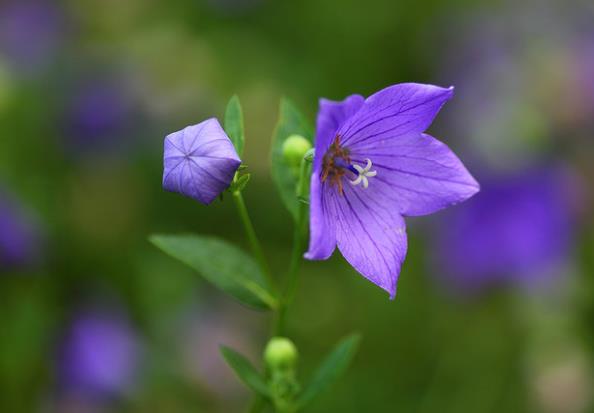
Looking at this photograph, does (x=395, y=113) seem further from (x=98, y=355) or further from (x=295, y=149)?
(x=98, y=355)

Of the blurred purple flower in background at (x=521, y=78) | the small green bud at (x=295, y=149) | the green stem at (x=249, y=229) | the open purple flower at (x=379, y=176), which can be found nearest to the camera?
the open purple flower at (x=379, y=176)

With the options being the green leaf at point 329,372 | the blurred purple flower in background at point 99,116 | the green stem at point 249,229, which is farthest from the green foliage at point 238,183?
the blurred purple flower in background at point 99,116

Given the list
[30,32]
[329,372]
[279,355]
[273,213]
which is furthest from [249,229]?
[30,32]

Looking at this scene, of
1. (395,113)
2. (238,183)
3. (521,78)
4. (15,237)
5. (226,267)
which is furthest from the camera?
(521,78)

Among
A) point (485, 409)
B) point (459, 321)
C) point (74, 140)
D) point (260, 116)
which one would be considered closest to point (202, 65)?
point (260, 116)

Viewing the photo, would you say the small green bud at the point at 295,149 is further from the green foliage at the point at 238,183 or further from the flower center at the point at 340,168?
the green foliage at the point at 238,183

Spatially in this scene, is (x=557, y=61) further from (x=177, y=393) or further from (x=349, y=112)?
(x=349, y=112)

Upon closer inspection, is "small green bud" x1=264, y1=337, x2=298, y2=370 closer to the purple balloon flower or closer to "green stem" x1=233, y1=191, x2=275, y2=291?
"green stem" x1=233, y1=191, x2=275, y2=291
